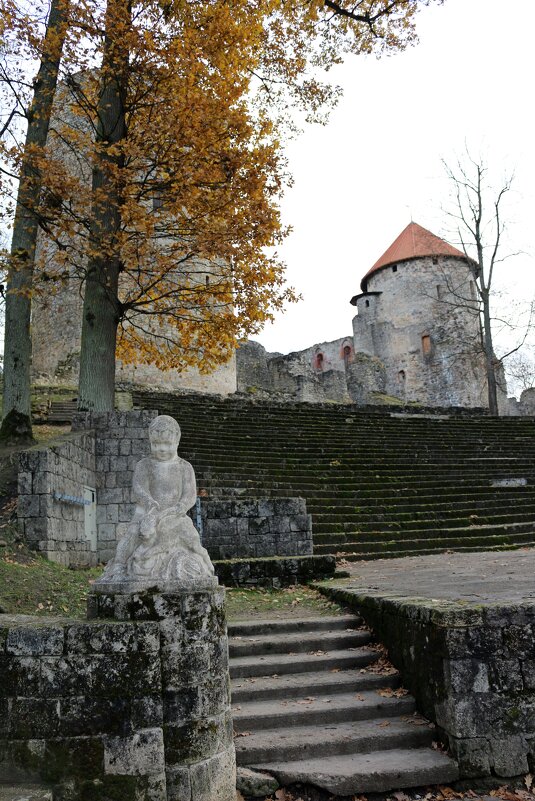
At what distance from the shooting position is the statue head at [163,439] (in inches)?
163

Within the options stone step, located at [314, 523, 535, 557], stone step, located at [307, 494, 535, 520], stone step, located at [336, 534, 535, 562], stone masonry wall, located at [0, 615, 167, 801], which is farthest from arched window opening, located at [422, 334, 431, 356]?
stone masonry wall, located at [0, 615, 167, 801]

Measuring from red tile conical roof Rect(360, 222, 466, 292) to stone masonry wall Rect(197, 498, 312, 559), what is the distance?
33.8 meters

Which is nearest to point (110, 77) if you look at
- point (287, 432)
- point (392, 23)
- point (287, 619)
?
point (392, 23)

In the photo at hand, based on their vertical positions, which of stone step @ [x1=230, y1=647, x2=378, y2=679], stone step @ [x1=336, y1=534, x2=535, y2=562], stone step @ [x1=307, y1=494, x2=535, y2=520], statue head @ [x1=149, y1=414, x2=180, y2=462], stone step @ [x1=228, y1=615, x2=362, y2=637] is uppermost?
statue head @ [x1=149, y1=414, x2=180, y2=462]

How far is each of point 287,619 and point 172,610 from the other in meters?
2.40

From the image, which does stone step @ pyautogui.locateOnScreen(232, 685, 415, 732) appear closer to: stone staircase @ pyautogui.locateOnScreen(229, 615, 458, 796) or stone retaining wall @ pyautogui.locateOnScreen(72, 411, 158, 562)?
stone staircase @ pyautogui.locateOnScreen(229, 615, 458, 796)

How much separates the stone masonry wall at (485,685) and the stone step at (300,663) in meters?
0.86

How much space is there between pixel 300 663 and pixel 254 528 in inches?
154

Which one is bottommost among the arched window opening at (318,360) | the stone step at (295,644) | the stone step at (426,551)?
the stone step at (295,644)

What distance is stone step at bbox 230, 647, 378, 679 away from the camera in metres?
4.86

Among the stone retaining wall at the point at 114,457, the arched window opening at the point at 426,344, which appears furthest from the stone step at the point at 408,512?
the arched window opening at the point at 426,344

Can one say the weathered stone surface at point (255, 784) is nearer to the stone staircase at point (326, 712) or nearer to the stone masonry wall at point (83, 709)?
the stone staircase at point (326, 712)

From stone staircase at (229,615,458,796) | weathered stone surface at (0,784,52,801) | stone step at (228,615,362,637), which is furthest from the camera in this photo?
stone step at (228,615,362,637)

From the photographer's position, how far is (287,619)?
563cm
